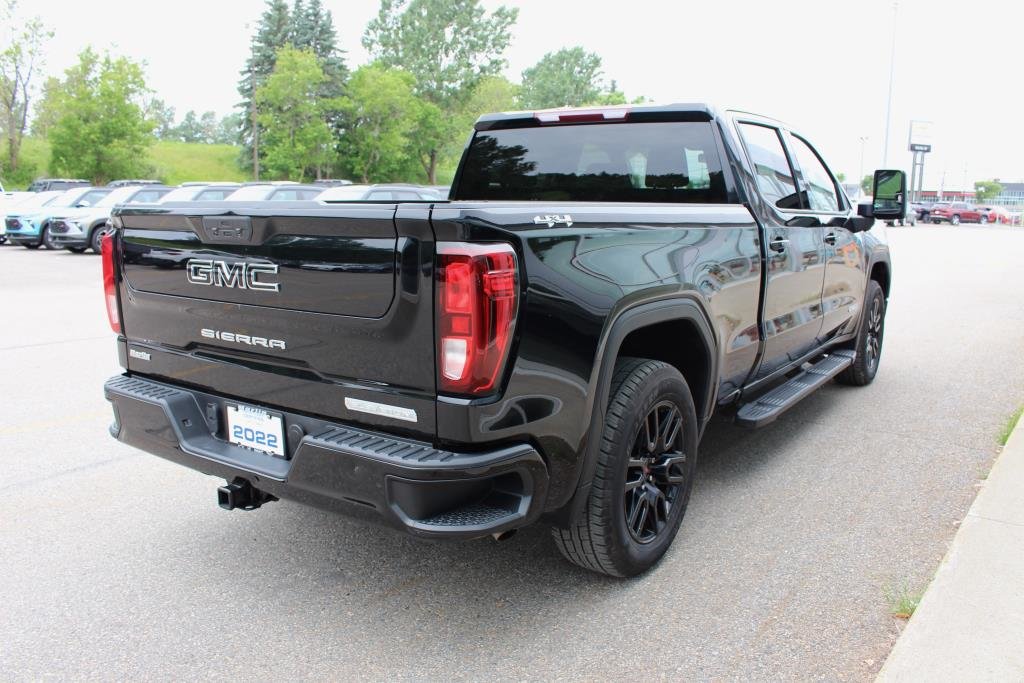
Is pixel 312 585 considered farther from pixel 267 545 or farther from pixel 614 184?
pixel 614 184

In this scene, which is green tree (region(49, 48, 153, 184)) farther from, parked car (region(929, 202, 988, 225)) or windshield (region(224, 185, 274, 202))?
parked car (region(929, 202, 988, 225))

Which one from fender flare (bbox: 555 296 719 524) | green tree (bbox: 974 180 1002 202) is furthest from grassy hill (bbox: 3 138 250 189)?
green tree (bbox: 974 180 1002 202)

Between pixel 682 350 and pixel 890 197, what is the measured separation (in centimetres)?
257

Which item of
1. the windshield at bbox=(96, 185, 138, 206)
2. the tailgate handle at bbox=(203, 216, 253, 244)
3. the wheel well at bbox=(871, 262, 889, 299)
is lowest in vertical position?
the wheel well at bbox=(871, 262, 889, 299)

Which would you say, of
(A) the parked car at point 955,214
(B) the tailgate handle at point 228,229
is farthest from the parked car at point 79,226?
(A) the parked car at point 955,214

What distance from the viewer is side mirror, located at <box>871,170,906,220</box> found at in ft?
17.2

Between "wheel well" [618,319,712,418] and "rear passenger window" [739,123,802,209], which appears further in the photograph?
"rear passenger window" [739,123,802,209]

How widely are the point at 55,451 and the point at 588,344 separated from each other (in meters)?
3.75

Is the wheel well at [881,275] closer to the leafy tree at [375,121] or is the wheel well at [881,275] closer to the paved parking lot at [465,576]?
the paved parking lot at [465,576]

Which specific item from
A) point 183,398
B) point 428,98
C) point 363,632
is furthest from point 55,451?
point 428,98

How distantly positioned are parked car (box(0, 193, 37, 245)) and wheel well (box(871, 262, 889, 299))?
2288 cm

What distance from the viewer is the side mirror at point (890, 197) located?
5254 mm

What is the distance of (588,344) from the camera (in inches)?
107

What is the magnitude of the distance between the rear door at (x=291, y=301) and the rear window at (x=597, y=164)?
1.98 m
